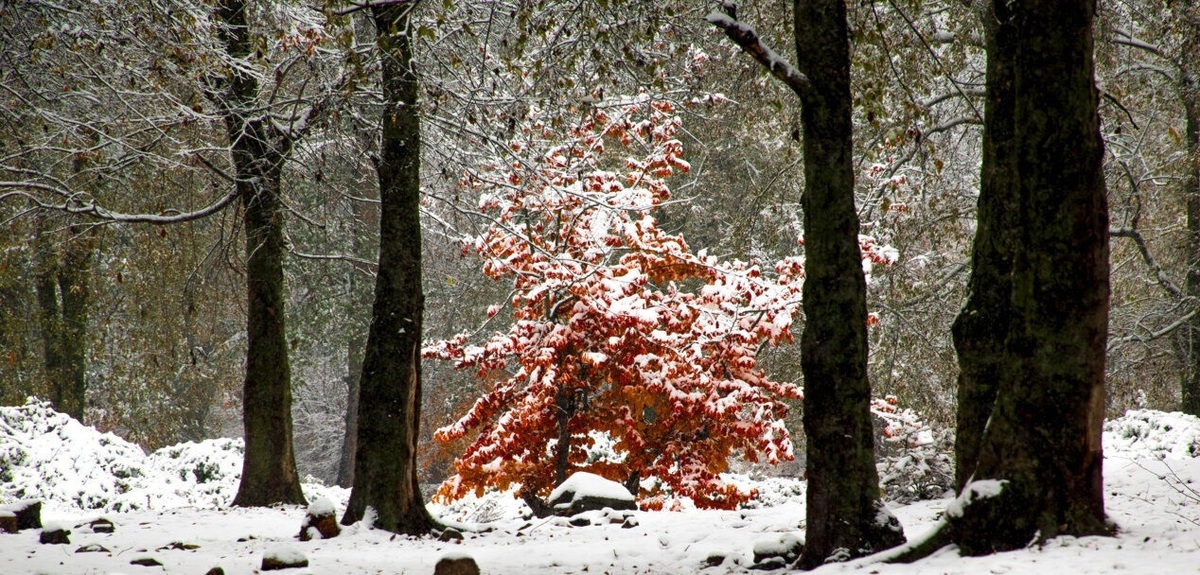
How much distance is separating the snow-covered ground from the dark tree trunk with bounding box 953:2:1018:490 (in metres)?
0.99

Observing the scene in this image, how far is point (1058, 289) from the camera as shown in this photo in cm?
446

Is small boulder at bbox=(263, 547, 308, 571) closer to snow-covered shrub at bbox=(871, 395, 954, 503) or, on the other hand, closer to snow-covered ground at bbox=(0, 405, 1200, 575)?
snow-covered ground at bbox=(0, 405, 1200, 575)

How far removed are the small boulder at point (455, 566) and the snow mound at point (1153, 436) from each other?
7.41m

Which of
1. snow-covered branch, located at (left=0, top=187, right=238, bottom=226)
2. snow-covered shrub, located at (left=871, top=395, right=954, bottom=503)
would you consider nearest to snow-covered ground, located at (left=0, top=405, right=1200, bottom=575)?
snow-covered shrub, located at (left=871, top=395, right=954, bottom=503)

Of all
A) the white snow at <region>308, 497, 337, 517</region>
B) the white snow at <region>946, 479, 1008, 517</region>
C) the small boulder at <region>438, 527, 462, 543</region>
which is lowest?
the small boulder at <region>438, 527, 462, 543</region>

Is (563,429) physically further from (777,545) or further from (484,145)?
(777,545)

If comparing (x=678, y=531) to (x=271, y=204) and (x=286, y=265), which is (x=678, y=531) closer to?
(x=271, y=204)

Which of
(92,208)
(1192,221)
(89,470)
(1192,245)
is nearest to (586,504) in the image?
(92,208)

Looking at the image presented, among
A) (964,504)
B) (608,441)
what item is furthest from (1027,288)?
(608,441)

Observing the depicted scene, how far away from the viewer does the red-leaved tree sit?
34.4ft

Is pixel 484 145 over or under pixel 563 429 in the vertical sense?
over

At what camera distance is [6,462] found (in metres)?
12.2

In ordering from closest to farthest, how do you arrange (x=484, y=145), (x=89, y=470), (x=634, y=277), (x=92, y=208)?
(x=92, y=208)
(x=484, y=145)
(x=634, y=277)
(x=89, y=470)

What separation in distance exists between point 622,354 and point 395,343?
3337 mm
